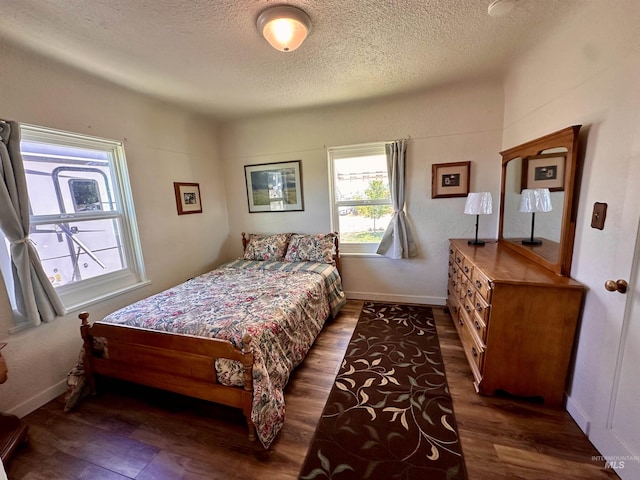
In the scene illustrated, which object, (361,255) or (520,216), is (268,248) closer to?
(361,255)

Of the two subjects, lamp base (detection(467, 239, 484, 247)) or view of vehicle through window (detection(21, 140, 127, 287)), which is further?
lamp base (detection(467, 239, 484, 247))

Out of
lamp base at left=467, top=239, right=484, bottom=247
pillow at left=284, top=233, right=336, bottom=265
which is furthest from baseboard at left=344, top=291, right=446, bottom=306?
lamp base at left=467, top=239, right=484, bottom=247

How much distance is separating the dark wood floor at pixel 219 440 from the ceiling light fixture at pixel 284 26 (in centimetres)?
→ 234

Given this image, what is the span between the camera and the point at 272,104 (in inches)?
119

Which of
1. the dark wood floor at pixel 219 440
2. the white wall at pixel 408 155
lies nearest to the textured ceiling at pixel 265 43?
the white wall at pixel 408 155

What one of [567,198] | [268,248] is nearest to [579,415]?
[567,198]

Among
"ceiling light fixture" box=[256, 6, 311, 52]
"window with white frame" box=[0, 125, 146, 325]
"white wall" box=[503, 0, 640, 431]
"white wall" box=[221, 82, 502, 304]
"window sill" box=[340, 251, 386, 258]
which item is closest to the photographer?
"white wall" box=[503, 0, 640, 431]

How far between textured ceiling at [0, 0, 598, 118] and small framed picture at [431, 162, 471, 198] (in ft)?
2.76

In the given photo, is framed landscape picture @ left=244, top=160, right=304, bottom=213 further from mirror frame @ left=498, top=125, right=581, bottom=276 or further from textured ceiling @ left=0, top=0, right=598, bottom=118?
mirror frame @ left=498, top=125, right=581, bottom=276

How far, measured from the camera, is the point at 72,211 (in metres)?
2.17

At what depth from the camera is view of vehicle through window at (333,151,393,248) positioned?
3.26 metres

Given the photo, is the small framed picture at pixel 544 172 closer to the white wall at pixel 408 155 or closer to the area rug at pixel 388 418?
the white wall at pixel 408 155

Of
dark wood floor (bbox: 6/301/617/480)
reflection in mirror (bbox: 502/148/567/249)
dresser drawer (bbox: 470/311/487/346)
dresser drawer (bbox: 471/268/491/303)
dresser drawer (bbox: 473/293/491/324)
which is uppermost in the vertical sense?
reflection in mirror (bbox: 502/148/567/249)

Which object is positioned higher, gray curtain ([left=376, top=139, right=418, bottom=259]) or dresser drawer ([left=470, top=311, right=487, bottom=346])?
gray curtain ([left=376, top=139, right=418, bottom=259])
